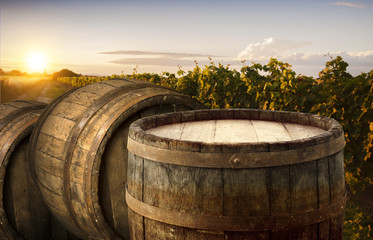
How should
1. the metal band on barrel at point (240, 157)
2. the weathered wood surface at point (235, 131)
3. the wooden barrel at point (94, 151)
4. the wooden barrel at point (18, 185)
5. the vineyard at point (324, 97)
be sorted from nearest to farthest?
1. the metal band on barrel at point (240, 157)
2. the weathered wood surface at point (235, 131)
3. the wooden barrel at point (94, 151)
4. the wooden barrel at point (18, 185)
5. the vineyard at point (324, 97)

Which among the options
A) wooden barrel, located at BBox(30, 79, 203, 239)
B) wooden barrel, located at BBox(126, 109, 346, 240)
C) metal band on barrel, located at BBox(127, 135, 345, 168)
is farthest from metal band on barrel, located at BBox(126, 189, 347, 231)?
wooden barrel, located at BBox(30, 79, 203, 239)

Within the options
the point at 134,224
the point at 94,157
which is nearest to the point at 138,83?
the point at 94,157

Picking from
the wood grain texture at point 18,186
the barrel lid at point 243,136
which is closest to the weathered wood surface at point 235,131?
the barrel lid at point 243,136

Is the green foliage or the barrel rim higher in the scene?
the barrel rim

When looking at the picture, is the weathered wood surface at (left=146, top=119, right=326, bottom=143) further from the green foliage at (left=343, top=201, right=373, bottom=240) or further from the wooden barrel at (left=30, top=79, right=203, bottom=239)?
the green foliage at (left=343, top=201, right=373, bottom=240)

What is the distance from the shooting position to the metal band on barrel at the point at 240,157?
5.91ft

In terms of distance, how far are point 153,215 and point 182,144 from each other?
0.45 metres

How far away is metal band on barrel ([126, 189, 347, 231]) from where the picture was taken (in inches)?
73.1

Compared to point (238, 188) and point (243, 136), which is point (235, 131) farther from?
point (238, 188)

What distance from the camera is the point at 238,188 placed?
1832 mm

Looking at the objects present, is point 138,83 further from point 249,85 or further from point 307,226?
point 249,85

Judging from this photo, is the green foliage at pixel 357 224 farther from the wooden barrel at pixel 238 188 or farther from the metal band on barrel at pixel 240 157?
the metal band on barrel at pixel 240 157

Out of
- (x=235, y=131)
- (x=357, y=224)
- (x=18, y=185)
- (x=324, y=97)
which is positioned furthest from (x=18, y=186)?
(x=357, y=224)

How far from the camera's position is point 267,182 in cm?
184
